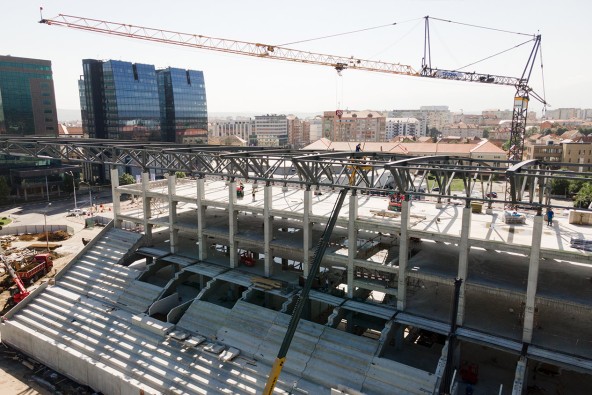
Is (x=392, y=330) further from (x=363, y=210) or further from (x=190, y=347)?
(x=190, y=347)

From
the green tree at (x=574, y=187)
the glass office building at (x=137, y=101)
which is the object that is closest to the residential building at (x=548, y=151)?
the green tree at (x=574, y=187)

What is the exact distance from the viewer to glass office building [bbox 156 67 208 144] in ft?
390

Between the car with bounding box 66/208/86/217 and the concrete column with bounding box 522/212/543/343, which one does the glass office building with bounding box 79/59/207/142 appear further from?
the concrete column with bounding box 522/212/543/343

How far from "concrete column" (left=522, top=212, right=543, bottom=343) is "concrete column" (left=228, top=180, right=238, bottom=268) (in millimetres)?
21273

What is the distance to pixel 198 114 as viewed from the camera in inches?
5012

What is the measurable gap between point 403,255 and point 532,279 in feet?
23.8

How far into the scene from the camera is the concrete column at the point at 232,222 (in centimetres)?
3425

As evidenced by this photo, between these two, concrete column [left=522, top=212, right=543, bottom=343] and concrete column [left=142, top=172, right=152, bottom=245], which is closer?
concrete column [left=522, top=212, right=543, bottom=343]

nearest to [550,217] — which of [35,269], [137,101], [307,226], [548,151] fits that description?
[307,226]

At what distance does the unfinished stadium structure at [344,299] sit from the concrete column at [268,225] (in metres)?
0.14

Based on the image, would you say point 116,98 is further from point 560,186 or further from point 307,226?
point 560,186

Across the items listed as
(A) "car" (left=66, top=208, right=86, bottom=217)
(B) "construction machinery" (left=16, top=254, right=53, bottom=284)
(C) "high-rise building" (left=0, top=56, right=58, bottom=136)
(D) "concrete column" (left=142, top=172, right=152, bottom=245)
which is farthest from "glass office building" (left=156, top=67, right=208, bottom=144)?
(D) "concrete column" (left=142, top=172, right=152, bottom=245)

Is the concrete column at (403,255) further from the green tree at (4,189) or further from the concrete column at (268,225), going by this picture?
the green tree at (4,189)

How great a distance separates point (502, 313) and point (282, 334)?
14204 millimetres
